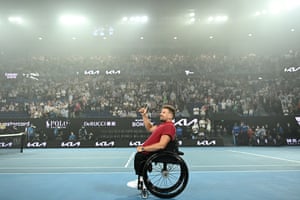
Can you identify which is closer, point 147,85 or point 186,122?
point 186,122

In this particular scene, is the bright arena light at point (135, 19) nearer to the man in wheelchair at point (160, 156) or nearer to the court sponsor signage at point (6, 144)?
the court sponsor signage at point (6, 144)

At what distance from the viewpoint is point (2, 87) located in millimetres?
20547

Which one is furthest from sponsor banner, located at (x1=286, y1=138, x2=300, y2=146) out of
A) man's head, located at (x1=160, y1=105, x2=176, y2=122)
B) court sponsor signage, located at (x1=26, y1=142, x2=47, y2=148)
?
man's head, located at (x1=160, y1=105, x2=176, y2=122)

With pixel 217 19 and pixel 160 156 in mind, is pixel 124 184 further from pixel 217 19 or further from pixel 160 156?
pixel 217 19

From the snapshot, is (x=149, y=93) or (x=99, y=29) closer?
(x=149, y=93)

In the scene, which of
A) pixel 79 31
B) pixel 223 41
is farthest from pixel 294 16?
pixel 79 31

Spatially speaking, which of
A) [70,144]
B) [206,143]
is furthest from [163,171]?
[70,144]

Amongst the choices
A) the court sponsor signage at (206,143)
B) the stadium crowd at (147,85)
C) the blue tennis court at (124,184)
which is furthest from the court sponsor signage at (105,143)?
the blue tennis court at (124,184)

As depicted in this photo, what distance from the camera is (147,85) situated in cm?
2123

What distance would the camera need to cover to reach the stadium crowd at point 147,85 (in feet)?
58.9

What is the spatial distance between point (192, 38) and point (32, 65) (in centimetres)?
1548

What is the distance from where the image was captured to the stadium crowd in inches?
706

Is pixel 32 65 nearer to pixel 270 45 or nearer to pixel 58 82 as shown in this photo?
pixel 58 82

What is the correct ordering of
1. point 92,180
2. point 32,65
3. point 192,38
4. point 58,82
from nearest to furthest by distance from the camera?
point 92,180, point 58,82, point 32,65, point 192,38
